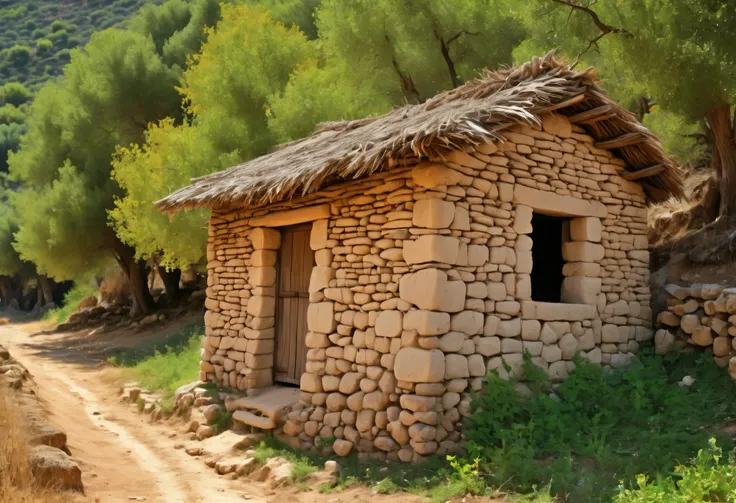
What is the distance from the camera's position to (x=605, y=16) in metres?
8.48

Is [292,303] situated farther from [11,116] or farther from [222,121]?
[11,116]

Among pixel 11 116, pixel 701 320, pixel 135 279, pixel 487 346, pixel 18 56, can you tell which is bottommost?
pixel 487 346

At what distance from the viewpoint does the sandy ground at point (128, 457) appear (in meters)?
5.55

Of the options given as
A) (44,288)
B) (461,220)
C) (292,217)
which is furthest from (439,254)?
(44,288)

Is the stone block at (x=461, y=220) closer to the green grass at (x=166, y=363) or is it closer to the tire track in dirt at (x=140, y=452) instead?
the tire track in dirt at (x=140, y=452)

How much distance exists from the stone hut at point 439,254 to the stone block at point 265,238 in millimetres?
29

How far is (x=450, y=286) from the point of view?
5660mm

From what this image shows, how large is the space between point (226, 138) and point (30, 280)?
25335 mm

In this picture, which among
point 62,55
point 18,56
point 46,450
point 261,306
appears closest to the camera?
point 46,450

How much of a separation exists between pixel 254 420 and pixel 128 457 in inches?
56.2

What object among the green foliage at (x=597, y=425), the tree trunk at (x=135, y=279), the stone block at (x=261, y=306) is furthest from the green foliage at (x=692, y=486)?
the tree trunk at (x=135, y=279)

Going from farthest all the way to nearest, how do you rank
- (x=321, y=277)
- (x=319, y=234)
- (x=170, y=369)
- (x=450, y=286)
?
(x=170, y=369), (x=319, y=234), (x=321, y=277), (x=450, y=286)

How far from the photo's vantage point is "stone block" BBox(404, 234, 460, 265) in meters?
5.61

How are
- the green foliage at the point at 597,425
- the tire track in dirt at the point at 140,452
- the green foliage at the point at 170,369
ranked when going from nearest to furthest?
1. the green foliage at the point at 597,425
2. the tire track in dirt at the point at 140,452
3. the green foliage at the point at 170,369
